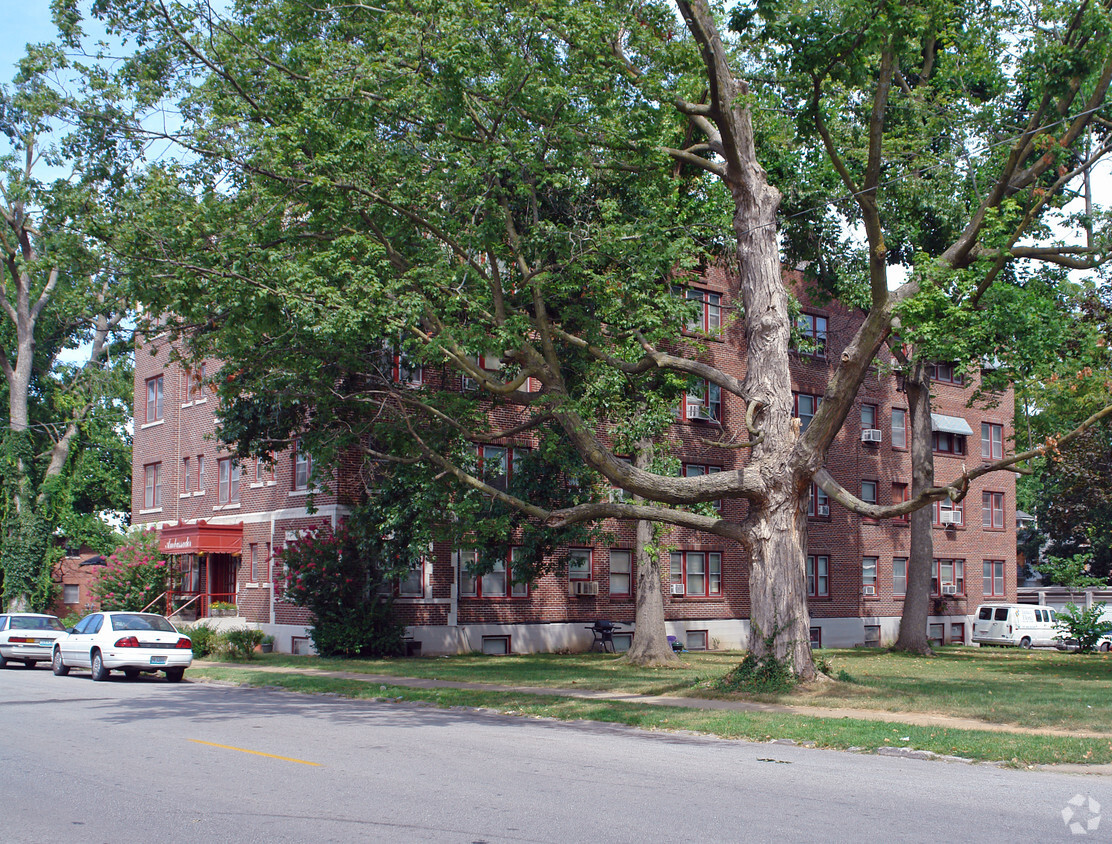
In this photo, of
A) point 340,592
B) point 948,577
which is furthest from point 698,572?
point 948,577

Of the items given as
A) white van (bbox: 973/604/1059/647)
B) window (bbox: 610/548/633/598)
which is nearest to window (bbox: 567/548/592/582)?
window (bbox: 610/548/633/598)

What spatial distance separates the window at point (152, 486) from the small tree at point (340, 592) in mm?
13946

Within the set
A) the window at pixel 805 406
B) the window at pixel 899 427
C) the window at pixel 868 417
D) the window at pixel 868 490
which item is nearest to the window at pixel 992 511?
the window at pixel 899 427

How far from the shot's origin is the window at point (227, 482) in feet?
110

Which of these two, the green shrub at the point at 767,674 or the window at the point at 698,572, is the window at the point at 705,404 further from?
the green shrub at the point at 767,674

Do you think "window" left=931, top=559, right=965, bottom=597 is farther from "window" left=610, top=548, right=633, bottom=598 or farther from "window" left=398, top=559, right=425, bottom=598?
"window" left=398, top=559, right=425, bottom=598

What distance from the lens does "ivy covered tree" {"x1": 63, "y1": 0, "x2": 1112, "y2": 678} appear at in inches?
591

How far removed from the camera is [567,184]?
1639cm

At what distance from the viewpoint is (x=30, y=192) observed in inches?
705

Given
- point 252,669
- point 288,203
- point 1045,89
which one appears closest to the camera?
point 1045,89

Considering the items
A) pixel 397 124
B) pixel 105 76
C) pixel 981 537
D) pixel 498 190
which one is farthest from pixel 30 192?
pixel 981 537

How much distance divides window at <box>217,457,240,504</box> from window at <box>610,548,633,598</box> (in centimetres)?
1260

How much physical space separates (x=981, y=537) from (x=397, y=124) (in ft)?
130

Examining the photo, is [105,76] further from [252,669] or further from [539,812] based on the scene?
[539,812]
